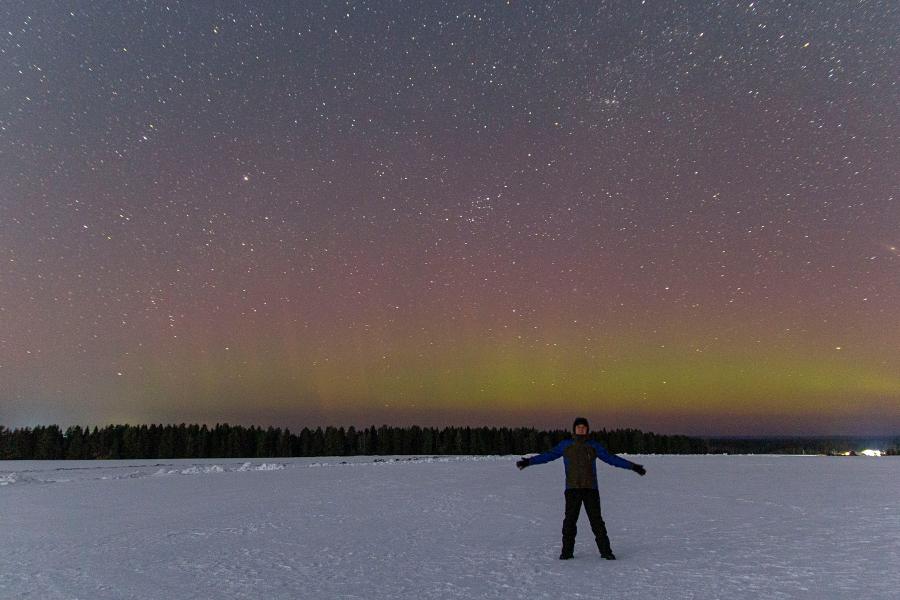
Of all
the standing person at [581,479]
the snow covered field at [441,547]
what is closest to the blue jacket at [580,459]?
the standing person at [581,479]

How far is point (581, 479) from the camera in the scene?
7590mm

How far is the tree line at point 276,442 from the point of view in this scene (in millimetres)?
89125

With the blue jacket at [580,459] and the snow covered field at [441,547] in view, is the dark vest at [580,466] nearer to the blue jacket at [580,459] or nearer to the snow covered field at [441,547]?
the blue jacket at [580,459]

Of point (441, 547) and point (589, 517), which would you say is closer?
point (589, 517)

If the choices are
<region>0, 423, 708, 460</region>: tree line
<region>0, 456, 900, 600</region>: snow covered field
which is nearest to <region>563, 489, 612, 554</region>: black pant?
<region>0, 456, 900, 600</region>: snow covered field

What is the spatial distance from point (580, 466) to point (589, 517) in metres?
0.62

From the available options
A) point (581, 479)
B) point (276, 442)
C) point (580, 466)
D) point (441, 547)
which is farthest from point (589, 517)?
point (276, 442)

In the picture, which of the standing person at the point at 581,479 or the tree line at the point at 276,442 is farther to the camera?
the tree line at the point at 276,442

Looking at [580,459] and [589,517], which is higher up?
[580,459]

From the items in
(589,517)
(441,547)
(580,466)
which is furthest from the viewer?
(441,547)

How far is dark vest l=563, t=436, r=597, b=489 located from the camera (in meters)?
7.59

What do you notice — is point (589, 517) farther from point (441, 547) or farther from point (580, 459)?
point (441, 547)

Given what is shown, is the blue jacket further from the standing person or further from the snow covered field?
the snow covered field

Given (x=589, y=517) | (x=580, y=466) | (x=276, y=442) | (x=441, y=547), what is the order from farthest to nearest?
(x=276, y=442) < (x=441, y=547) < (x=580, y=466) < (x=589, y=517)
